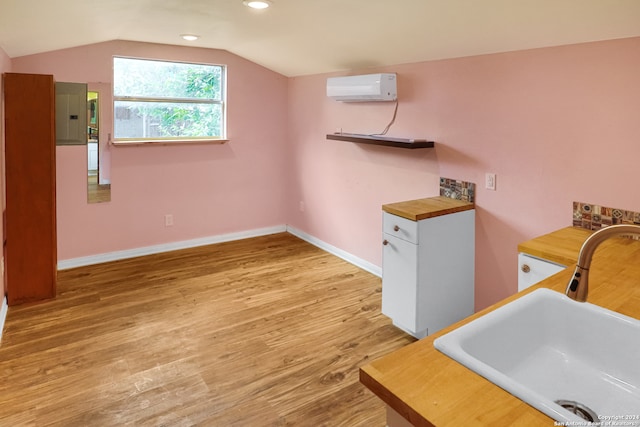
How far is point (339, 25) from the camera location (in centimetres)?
311

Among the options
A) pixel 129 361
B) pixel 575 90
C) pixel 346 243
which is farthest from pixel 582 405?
pixel 346 243

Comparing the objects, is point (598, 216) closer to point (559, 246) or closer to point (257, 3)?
point (559, 246)

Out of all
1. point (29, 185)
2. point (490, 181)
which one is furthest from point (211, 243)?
point (490, 181)

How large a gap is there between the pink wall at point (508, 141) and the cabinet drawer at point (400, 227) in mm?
589

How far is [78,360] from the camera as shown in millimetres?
2699

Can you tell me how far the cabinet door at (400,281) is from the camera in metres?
2.84

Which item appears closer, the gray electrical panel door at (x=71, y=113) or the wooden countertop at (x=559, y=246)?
the wooden countertop at (x=559, y=246)

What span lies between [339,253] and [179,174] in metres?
1.88

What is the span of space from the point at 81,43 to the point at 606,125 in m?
3.98

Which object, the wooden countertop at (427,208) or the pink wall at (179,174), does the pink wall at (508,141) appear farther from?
the pink wall at (179,174)

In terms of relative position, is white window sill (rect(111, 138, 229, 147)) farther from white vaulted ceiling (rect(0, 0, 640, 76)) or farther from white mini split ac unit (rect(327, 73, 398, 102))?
white mini split ac unit (rect(327, 73, 398, 102))

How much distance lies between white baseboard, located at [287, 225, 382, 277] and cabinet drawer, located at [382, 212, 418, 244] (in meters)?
1.17

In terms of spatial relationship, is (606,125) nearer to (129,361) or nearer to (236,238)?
(129,361)

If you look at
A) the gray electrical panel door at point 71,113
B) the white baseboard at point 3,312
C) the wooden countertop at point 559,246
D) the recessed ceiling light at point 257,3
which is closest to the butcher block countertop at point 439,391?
the wooden countertop at point 559,246
